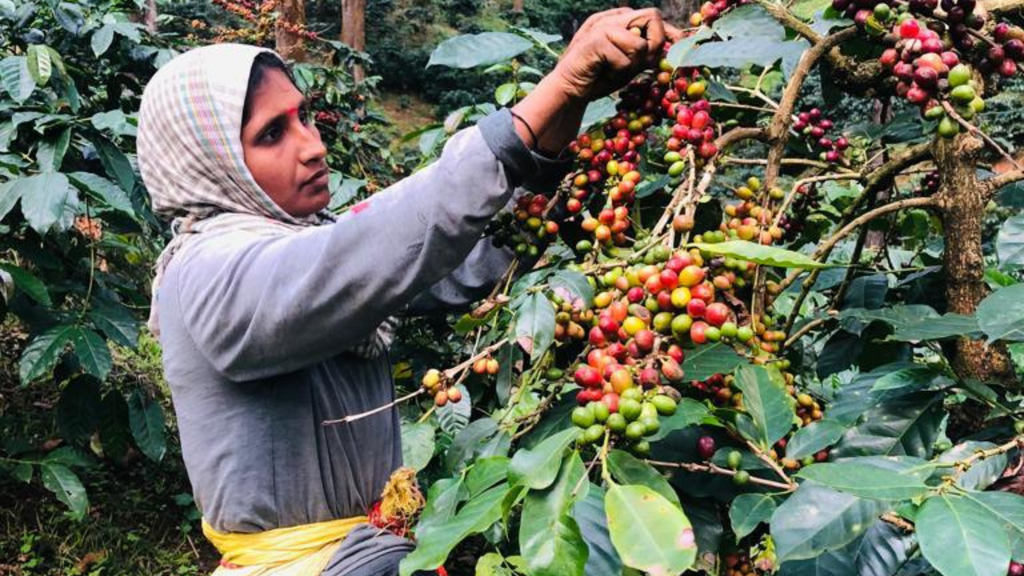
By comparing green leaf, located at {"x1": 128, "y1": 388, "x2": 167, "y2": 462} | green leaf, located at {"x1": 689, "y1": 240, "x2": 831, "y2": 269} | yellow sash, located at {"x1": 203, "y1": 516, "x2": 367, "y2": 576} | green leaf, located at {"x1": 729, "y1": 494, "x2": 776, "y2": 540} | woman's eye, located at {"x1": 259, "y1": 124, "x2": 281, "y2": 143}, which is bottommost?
green leaf, located at {"x1": 128, "y1": 388, "x2": 167, "y2": 462}

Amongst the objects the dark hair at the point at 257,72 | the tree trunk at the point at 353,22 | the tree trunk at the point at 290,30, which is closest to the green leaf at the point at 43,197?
the dark hair at the point at 257,72

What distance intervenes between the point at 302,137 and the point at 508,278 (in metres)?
0.45

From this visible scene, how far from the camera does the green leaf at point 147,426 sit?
2.57 m

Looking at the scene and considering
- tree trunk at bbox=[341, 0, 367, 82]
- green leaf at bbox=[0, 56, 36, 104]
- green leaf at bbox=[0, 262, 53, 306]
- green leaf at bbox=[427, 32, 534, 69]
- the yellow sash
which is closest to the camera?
green leaf at bbox=[427, 32, 534, 69]

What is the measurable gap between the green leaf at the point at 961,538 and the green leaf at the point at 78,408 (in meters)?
2.56

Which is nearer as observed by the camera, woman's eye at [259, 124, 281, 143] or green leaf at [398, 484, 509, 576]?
green leaf at [398, 484, 509, 576]

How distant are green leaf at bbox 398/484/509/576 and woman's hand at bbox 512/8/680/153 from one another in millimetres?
456

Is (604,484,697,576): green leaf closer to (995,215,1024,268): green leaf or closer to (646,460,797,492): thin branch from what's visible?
(646,460,797,492): thin branch

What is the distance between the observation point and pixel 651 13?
41.8 inches

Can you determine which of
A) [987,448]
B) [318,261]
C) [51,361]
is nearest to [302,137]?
[318,261]

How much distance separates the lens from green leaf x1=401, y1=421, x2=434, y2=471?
138 centimetres

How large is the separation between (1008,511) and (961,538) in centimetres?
8

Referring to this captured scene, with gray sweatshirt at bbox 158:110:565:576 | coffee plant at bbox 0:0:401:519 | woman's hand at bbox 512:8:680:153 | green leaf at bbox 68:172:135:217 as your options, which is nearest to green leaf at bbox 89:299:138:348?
coffee plant at bbox 0:0:401:519

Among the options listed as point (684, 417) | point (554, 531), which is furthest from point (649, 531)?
point (684, 417)
